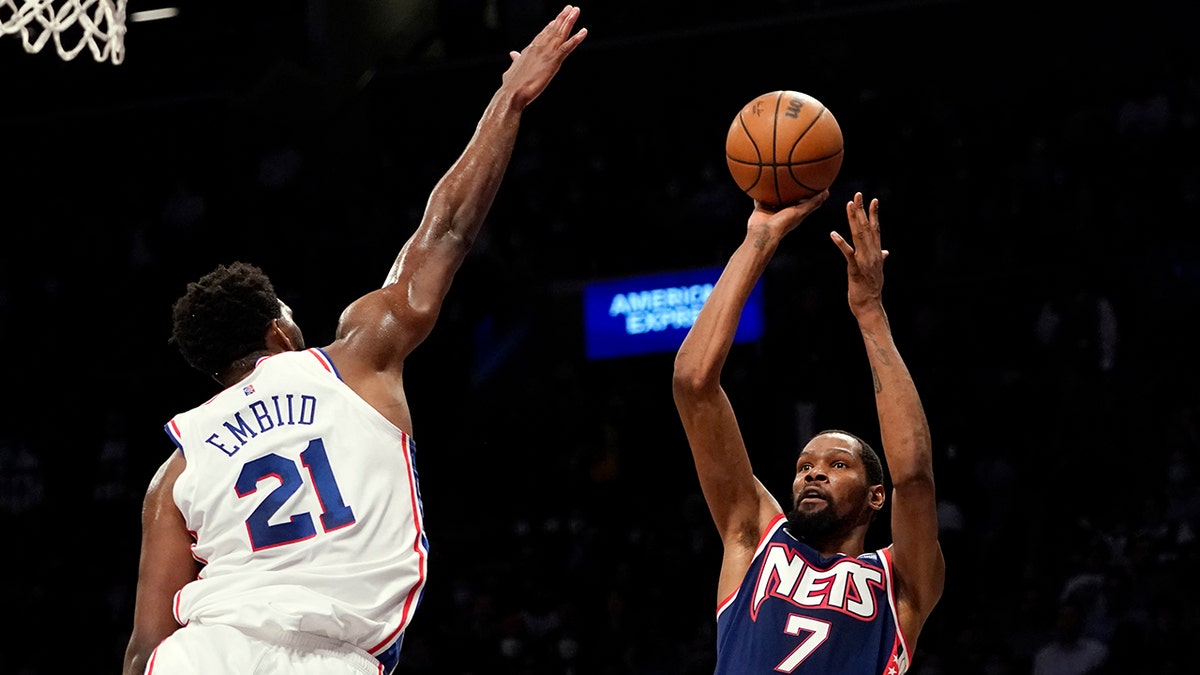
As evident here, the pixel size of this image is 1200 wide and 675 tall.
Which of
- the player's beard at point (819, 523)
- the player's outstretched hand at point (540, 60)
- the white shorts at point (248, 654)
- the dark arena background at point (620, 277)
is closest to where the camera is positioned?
the white shorts at point (248, 654)

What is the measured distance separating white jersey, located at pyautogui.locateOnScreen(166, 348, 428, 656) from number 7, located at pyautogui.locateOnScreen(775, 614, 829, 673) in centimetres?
126

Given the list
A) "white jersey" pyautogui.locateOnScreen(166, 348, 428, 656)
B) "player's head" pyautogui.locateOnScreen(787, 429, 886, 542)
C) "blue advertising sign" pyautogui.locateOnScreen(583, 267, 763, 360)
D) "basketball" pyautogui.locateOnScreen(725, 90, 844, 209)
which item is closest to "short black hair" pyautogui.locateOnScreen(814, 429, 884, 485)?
"player's head" pyautogui.locateOnScreen(787, 429, 886, 542)

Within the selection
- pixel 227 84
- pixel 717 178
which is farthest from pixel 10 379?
pixel 717 178

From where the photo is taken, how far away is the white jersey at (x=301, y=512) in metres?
3.09

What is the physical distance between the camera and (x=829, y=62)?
48.3 ft

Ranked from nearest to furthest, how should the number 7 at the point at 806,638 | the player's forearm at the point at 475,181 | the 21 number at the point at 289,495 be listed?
the 21 number at the point at 289,495
the player's forearm at the point at 475,181
the number 7 at the point at 806,638

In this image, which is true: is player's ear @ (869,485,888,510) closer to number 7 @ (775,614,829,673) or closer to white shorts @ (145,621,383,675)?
number 7 @ (775,614,829,673)

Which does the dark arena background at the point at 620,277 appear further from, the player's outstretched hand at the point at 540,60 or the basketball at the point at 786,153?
the player's outstretched hand at the point at 540,60

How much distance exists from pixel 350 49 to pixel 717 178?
13.4 ft

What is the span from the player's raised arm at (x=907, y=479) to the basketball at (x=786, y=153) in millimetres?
185

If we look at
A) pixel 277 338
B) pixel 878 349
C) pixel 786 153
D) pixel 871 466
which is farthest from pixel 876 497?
pixel 277 338

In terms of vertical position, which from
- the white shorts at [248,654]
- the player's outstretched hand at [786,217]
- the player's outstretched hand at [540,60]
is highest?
the player's outstretched hand at [540,60]

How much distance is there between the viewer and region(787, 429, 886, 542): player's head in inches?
171

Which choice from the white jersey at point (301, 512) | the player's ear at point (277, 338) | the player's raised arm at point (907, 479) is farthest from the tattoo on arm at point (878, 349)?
the player's ear at point (277, 338)
